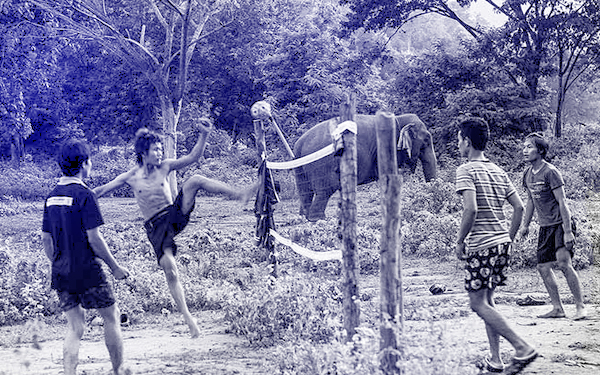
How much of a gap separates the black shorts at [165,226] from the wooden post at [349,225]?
1604 mm

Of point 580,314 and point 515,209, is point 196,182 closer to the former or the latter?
point 515,209

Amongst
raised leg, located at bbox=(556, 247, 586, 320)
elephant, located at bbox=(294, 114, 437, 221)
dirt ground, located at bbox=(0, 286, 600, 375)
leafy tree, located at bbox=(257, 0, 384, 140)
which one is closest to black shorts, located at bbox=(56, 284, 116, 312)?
dirt ground, located at bbox=(0, 286, 600, 375)

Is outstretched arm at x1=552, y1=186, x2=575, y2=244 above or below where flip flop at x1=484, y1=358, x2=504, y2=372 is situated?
above

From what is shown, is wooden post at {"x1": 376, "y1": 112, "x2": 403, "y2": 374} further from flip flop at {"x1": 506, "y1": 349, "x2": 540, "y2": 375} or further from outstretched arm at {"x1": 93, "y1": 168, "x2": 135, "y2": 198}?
outstretched arm at {"x1": 93, "y1": 168, "x2": 135, "y2": 198}

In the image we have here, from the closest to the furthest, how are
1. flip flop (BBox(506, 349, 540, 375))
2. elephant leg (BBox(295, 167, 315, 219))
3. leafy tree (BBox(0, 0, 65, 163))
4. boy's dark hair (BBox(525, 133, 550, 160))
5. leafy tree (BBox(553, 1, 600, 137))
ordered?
flip flop (BBox(506, 349, 540, 375)), boy's dark hair (BBox(525, 133, 550, 160)), elephant leg (BBox(295, 167, 315, 219)), leafy tree (BBox(0, 0, 65, 163)), leafy tree (BBox(553, 1, 600, 137))

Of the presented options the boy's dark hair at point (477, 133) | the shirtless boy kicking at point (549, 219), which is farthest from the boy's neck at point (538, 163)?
the boy's dark hair at point (477, 133)

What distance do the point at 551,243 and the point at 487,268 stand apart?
1940 millimetres

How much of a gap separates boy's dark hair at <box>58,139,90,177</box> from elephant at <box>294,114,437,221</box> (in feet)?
22.9

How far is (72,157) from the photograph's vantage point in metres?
4.53

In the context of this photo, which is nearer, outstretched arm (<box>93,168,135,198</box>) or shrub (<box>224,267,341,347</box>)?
outstretched arm (<box>93,168,135,198</box>)

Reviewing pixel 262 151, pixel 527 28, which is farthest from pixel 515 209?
pixel 527 28

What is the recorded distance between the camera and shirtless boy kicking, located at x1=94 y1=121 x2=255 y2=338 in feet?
19.0

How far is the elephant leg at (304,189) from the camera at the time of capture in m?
11.9

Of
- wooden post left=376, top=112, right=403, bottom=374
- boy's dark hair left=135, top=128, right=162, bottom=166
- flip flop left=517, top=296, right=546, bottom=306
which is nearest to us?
wooden post left=376, top=112, right=403, bottom=374
